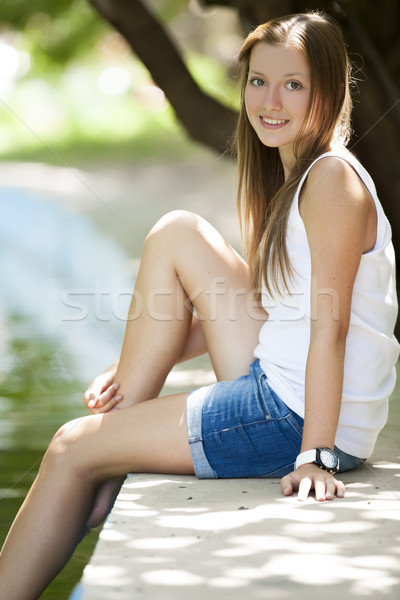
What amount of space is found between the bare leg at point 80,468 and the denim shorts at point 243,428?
1.8 inches

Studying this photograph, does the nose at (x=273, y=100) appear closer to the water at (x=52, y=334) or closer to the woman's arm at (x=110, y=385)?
the woman's arm at (x=110, y=385)

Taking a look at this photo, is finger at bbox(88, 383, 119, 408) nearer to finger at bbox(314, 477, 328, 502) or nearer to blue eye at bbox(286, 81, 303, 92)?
finger at bbox(314, 477, 328, 502)

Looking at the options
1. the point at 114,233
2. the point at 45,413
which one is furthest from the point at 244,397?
the point at 114,233

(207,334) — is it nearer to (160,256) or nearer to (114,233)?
(160,256)

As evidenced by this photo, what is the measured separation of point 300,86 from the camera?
2.94 metres

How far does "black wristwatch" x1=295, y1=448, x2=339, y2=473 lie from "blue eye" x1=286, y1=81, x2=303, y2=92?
3.63ft

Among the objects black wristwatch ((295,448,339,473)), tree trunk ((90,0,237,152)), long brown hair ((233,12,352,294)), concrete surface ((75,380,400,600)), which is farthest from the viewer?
tree trunk ((90,0,237,152))

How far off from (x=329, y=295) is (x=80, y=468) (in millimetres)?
890

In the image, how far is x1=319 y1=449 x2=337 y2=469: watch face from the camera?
8.59 feet

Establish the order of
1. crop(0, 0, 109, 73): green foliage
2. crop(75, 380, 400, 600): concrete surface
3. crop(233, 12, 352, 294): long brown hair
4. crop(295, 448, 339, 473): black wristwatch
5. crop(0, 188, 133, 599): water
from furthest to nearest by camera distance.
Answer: crop(0, 0, 109, 73): green foliage < crop(0, 188, 133, 599): water < crop(233, 12, 352, 294): long brown hair < crop(295, 448, 339, 473): black wristwatch < crop(75, 380, 400, 600): concrete surface

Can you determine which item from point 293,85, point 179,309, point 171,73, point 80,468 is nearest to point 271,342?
point 179,309

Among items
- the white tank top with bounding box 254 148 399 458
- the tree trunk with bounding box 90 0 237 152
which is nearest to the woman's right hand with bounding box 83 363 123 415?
the white tank top with bounding box 254 148 399 458

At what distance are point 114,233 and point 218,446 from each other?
10.5m

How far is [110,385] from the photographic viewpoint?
3189 millimetres
